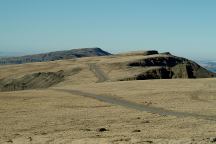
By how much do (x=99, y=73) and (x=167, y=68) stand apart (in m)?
21.7

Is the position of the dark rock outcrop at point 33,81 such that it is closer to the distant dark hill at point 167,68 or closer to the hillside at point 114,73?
the hillside at point 114,73

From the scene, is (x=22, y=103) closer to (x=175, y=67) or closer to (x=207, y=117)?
(x=207, y=117)

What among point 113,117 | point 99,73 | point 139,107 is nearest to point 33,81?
point 99,73

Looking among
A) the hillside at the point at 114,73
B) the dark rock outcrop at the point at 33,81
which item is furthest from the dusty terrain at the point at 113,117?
the dark rock outcrop at the point at 33,81

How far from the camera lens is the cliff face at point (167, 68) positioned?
120 metres

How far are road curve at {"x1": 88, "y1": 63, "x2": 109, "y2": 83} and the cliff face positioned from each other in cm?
847

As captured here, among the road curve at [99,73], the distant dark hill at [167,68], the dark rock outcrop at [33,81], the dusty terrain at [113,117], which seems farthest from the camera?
the distant dark hill at [167,68]

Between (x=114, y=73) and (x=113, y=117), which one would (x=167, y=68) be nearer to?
(x=114, y=73)

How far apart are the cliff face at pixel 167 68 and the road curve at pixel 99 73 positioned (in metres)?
8.47

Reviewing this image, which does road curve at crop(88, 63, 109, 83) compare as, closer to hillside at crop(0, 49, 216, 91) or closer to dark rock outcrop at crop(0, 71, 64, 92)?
hillside at crop(0, 49, 216, 91)

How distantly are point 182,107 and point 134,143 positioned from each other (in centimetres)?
2478

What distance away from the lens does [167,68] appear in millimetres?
131500

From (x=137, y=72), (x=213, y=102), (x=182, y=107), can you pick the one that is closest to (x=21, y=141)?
(x=182, y=107)

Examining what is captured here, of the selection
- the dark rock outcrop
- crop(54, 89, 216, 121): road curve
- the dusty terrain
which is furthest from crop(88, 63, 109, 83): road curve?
crop(54, 89, 216, 121): road curve
